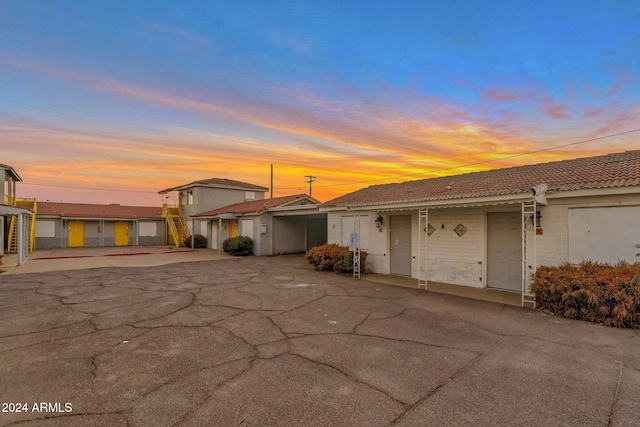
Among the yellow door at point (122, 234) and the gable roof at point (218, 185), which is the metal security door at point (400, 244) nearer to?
the gable roof at point (218, 185)

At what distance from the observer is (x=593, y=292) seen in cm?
601

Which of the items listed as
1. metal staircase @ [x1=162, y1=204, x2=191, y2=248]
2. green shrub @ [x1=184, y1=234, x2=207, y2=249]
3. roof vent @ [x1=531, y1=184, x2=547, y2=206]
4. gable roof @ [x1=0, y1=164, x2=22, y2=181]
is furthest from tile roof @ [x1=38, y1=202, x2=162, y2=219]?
roof vent @ [x1=531, y1=184, x2=547, y2=206]

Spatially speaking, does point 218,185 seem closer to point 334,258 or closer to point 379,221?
point 334,258

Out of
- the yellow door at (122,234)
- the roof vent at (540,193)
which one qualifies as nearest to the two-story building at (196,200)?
the yellow door at (122,234)

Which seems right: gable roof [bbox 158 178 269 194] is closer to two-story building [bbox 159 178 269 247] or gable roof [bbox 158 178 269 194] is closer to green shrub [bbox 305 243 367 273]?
two-story building [bbox 159 178 269 247]

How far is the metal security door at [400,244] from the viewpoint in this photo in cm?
1116

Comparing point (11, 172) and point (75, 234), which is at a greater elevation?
point (11, 172)

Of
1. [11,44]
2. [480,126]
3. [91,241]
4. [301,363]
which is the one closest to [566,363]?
[301,363]

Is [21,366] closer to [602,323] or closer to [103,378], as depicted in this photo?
[103,378]

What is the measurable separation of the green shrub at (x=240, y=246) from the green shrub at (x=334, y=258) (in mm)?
7188

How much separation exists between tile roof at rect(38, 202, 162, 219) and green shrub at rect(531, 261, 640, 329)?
30450mm

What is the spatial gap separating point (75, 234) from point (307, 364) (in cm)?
3007

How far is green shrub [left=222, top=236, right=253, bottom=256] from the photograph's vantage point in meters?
19.2

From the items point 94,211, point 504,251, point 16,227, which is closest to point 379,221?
point 504,251
